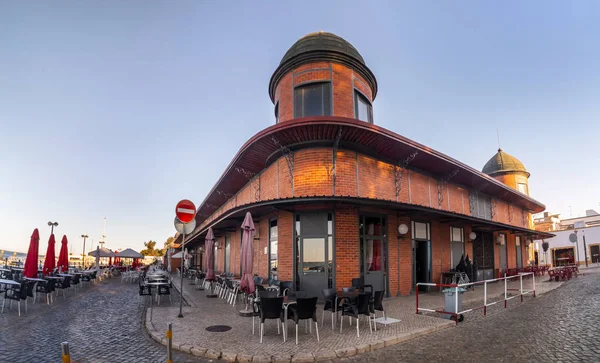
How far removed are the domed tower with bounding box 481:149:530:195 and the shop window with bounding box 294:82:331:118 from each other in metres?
24.2

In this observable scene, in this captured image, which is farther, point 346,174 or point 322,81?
point 322,81

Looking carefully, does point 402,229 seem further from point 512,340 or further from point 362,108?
point 512,340

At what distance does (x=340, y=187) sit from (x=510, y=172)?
25528 millimetres

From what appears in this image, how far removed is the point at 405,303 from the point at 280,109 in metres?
8.82

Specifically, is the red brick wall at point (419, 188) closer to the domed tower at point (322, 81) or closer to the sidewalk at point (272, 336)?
the domed tower at point (322, 81)

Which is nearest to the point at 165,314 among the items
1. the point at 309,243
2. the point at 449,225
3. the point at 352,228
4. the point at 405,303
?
the point at 309,243

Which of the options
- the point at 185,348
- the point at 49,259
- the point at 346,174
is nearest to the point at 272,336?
the point at 185,348

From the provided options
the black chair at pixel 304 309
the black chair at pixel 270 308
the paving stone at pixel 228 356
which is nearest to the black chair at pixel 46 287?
the black chair at pixel 270 308

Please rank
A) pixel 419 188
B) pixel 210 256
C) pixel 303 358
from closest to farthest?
pixel 303 358, pixel 419 188, pixel 210 256

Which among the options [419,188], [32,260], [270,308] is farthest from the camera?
[419,188]

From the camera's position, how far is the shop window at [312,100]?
43.0ft

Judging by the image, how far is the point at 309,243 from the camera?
11531 millimetres

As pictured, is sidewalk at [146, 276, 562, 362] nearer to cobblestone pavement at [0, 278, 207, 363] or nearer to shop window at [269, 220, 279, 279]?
cobblestone pavement at [0, 278, 207, 363]

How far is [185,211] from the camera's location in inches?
390
